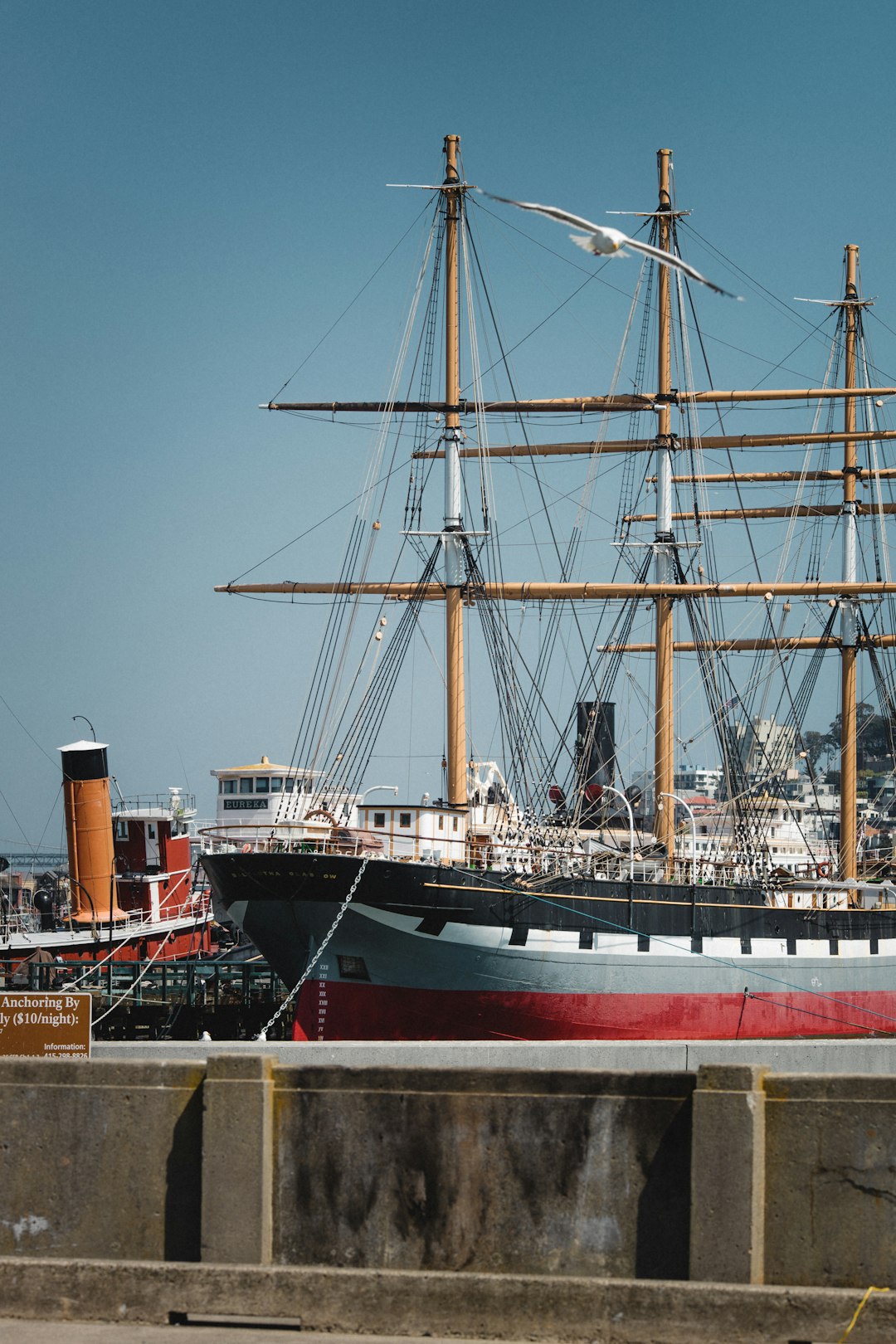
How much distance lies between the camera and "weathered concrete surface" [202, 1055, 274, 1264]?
1047 cm

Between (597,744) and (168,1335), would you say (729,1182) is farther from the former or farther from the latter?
(597,744)

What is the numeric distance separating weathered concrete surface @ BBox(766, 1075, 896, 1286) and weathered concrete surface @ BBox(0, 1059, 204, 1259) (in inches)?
162

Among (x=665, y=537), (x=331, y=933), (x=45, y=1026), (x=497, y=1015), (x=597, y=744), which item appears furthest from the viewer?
(x=597, y=744)

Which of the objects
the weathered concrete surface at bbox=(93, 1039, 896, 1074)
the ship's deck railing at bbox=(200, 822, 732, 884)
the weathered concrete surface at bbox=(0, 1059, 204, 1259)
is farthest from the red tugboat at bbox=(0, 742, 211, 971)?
the weathered concrete surface at bbox=(0, 1059, 204, 1259)

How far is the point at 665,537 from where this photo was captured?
159 feet

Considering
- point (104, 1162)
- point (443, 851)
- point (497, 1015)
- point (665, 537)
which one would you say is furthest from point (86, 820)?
point (104, 1162)

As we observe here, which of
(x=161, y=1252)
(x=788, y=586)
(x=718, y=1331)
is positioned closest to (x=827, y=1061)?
(x=718, y=1331)

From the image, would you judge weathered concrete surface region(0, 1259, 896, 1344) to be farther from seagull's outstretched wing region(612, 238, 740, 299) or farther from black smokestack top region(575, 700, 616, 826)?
black smokestack top region(575, 700, 616, 826)

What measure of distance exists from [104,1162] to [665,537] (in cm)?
3957

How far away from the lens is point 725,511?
59125 mm

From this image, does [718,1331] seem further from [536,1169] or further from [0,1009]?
[0,1009]

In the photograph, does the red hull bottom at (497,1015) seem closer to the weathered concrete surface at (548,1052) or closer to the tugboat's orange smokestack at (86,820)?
the tugboat's orange smokestack at (86,820)

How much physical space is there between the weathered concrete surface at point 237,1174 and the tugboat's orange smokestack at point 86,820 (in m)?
32.2

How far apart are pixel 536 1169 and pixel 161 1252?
2.79 m
